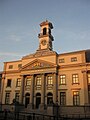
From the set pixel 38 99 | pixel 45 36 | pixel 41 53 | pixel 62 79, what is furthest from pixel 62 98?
pixel 45 36

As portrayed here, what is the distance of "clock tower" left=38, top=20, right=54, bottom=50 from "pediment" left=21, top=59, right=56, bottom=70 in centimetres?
497

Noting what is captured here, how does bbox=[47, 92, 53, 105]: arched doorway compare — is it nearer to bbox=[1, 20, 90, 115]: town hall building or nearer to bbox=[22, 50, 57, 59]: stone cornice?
bbox=[1, 20, 90, 115]: town hall building

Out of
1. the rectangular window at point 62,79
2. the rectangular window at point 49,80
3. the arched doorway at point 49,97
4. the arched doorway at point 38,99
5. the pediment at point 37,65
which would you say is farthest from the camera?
the pediment at point 37,65

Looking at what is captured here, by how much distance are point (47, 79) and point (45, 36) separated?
11956 millimetres

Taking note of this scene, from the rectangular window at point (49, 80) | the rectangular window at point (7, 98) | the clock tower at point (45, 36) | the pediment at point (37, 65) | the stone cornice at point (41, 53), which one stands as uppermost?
the clock tower at point (45, 36)

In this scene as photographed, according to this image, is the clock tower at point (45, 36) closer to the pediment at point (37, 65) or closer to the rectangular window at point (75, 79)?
the pediment at point (37, 65)

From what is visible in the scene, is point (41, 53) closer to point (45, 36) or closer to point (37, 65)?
point (37, 65)

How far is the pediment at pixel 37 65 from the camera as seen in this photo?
36909mm

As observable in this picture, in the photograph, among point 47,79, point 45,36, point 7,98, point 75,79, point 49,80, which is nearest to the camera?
point 75,79

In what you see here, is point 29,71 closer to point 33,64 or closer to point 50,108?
point 33,64

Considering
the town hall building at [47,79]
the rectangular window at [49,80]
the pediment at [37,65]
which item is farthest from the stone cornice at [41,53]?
the rectangular window at [49,80]

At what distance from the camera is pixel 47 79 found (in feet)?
121

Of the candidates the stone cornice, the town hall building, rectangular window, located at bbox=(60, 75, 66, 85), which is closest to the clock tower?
the town hall building

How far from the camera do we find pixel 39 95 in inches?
1437
